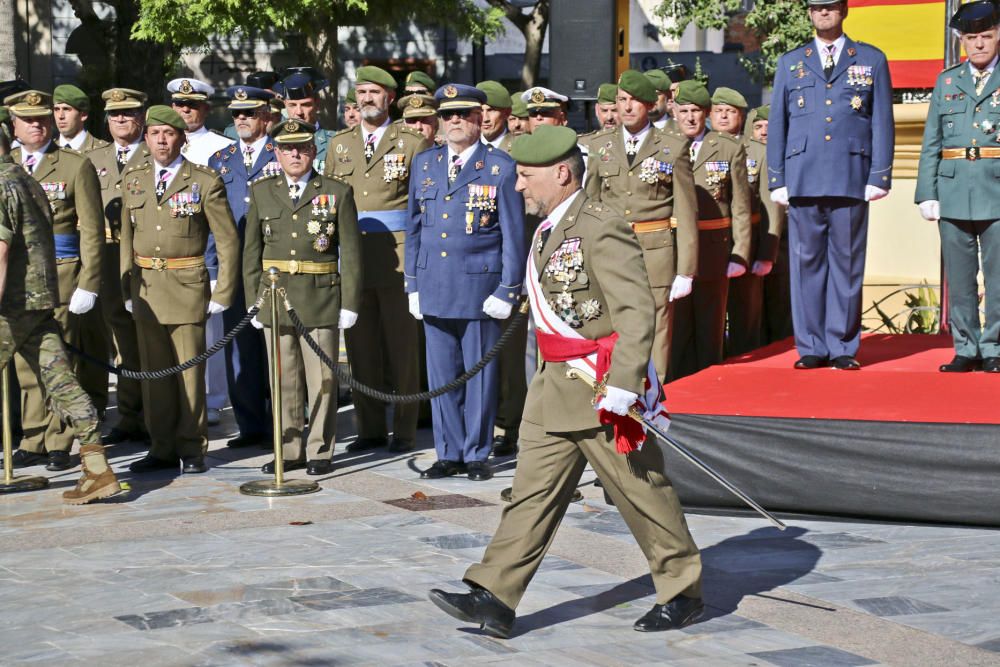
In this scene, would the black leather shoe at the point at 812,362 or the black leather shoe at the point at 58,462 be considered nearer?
the black leather shoe at the point at 812,362

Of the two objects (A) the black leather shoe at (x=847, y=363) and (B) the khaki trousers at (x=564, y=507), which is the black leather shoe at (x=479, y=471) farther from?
(B) the khaki trousers at (x=564, y=507)

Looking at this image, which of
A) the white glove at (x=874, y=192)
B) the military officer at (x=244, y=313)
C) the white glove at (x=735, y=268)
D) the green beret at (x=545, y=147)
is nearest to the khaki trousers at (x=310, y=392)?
the military officer at (x=244, y=313)

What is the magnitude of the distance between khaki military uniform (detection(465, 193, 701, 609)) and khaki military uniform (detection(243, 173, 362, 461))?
332 cm

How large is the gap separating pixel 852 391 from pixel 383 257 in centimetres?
303

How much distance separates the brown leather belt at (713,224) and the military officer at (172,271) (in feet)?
9.39

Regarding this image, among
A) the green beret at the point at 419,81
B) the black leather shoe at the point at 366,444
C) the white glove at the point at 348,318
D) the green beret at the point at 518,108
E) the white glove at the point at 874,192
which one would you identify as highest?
the green beret at the point at 419,81

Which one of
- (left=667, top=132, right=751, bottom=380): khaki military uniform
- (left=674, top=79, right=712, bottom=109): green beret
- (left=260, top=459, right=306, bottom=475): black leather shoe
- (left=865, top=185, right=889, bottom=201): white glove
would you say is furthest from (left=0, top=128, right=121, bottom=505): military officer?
(left=674, top=79, right=712, bottom=109): green beret

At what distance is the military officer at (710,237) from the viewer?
10.1m

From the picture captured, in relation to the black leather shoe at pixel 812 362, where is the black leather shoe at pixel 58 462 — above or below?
below

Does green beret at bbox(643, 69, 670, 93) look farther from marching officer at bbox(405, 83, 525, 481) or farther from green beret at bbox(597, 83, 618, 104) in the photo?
marching officer at bbox(405, 83, 525, 481)

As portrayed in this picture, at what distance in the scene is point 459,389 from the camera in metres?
9.14

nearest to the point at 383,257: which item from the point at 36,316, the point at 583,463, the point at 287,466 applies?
the point at 287,466

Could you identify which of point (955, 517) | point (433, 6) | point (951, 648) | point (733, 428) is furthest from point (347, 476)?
point (433, 6)

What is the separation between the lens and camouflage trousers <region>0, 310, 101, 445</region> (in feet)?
27.5
